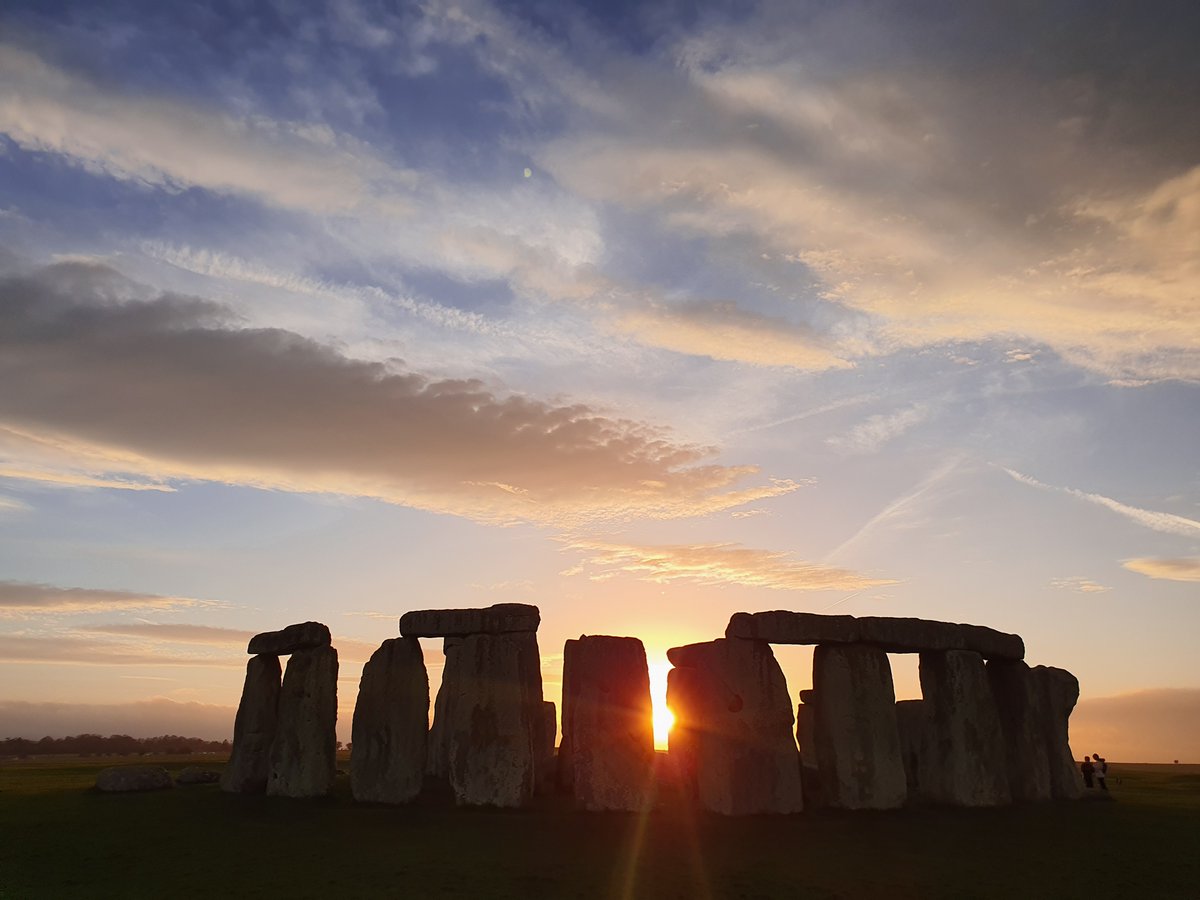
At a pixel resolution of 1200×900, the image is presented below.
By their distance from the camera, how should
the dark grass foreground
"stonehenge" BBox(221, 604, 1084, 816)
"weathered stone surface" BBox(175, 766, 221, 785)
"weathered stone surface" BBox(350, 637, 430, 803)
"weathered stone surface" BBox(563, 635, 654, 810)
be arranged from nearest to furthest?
the dark grass foreground
"weathered stone surface" BBox(563, 635, 654, 810)
"stonehenge" BBox(221, 604, 1084, 816)
"weathered stone surface" BBox(350, 637, 430, 803)
"weathered stone surface" BBox(175, 766, 221, 785)

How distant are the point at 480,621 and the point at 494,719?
6.14ft

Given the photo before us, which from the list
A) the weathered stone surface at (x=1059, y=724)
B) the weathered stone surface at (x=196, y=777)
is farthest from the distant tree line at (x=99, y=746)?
the weathered stone surface at (x=1059, y=724)

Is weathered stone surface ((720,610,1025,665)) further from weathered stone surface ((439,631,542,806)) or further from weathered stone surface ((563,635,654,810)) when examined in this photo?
weathered stone surface ((439,631,542,806))

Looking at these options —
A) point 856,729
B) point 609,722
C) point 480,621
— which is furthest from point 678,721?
point 480,621

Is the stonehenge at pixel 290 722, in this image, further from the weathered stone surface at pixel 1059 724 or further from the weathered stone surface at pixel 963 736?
the weathered stone surface at pixel 1059 724

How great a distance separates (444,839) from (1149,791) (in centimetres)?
1826

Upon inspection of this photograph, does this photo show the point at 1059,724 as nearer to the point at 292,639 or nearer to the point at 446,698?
the point at 446,698

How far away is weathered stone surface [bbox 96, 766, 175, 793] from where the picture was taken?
1858 cm

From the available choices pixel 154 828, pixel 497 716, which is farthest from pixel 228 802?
pixel 497 716

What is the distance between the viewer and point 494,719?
1714 cm

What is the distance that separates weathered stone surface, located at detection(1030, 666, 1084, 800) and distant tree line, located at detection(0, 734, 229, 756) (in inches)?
1622

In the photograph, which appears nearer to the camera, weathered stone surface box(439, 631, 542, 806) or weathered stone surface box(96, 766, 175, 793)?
weathered stone surface box(439, 631, 542, 806)

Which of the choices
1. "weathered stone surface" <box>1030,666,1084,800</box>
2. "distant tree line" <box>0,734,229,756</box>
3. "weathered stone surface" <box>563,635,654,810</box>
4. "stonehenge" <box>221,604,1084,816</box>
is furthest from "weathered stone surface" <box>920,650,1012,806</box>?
"distant tree line" <box>0,734,229,756</box>

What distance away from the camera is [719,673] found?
16828mm
